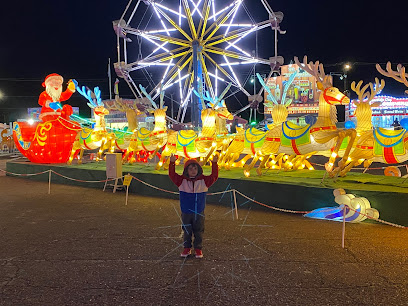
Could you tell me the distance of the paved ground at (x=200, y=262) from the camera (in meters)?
3.72


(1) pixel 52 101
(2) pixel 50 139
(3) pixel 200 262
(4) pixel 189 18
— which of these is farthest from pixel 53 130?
(3) pixel 200 262

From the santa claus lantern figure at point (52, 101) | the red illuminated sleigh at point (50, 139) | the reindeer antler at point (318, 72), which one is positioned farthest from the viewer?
the santa claus lantern figure at point (52, 101)

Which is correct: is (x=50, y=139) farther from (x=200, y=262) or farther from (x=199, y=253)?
(x=200, y=262)

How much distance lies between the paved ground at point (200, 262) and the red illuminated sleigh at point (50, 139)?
771 cm

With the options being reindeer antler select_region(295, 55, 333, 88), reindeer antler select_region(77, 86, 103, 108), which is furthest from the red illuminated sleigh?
reindeer antler select_region(295, 55, 333, 88)

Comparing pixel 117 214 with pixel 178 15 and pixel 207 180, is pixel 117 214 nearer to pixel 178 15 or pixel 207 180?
pixel 207 180

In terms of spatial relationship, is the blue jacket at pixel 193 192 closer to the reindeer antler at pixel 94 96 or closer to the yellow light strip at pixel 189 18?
the reindeer antler at pixel 94 96

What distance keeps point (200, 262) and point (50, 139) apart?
12.1 metres

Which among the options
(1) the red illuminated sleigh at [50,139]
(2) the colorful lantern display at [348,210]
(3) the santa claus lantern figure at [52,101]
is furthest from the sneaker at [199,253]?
(3) the santa claus lantern figure at [52,101]

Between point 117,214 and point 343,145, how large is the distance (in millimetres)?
5730

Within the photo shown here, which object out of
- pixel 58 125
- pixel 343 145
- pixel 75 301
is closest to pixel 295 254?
pixel 75 301

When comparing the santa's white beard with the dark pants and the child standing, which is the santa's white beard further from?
the dark pants

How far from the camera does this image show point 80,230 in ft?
21.1

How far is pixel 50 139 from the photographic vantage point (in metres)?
14.9
